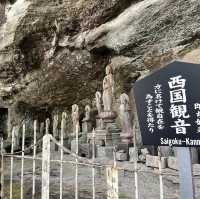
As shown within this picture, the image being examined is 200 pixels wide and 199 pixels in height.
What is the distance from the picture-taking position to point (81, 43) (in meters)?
13.8

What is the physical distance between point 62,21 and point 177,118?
12441 millimetres

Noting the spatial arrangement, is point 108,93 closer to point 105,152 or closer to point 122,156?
point 105,152

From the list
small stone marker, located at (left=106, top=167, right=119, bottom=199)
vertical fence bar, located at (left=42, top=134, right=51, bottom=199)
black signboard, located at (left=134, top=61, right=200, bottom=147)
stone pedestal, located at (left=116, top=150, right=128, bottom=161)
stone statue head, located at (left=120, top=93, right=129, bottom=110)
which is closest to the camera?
black signboard, located at (left=134, top=61, right=200, bottom=147)

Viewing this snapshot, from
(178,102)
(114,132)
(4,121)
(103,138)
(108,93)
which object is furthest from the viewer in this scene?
(4,121)

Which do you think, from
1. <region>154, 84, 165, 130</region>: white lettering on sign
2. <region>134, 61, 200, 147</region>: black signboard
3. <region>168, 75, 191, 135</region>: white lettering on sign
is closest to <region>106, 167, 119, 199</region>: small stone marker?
<region>134, 61, 200, 147</region>: black signboard

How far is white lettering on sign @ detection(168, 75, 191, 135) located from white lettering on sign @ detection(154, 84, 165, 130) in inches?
4.6

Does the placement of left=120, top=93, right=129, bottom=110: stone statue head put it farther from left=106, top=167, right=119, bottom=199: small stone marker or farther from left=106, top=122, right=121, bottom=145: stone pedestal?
left=106, top=167, right=119, bottom=199: small stone marker

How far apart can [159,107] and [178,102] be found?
9.0 inches

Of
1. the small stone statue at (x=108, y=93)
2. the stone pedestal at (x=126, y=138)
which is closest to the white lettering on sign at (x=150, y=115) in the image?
the stone pedestal at (x=126, y=138)

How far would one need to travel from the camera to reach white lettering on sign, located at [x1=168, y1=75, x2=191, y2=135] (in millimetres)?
2383

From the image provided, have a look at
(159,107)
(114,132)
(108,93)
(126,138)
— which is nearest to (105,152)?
(126,138)

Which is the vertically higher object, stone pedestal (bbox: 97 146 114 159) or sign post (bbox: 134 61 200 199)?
sign post (bbox: 134 61 200 199)

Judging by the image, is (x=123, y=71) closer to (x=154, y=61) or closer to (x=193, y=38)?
(x=154, y=61)

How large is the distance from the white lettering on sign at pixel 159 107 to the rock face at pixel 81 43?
822 cm
